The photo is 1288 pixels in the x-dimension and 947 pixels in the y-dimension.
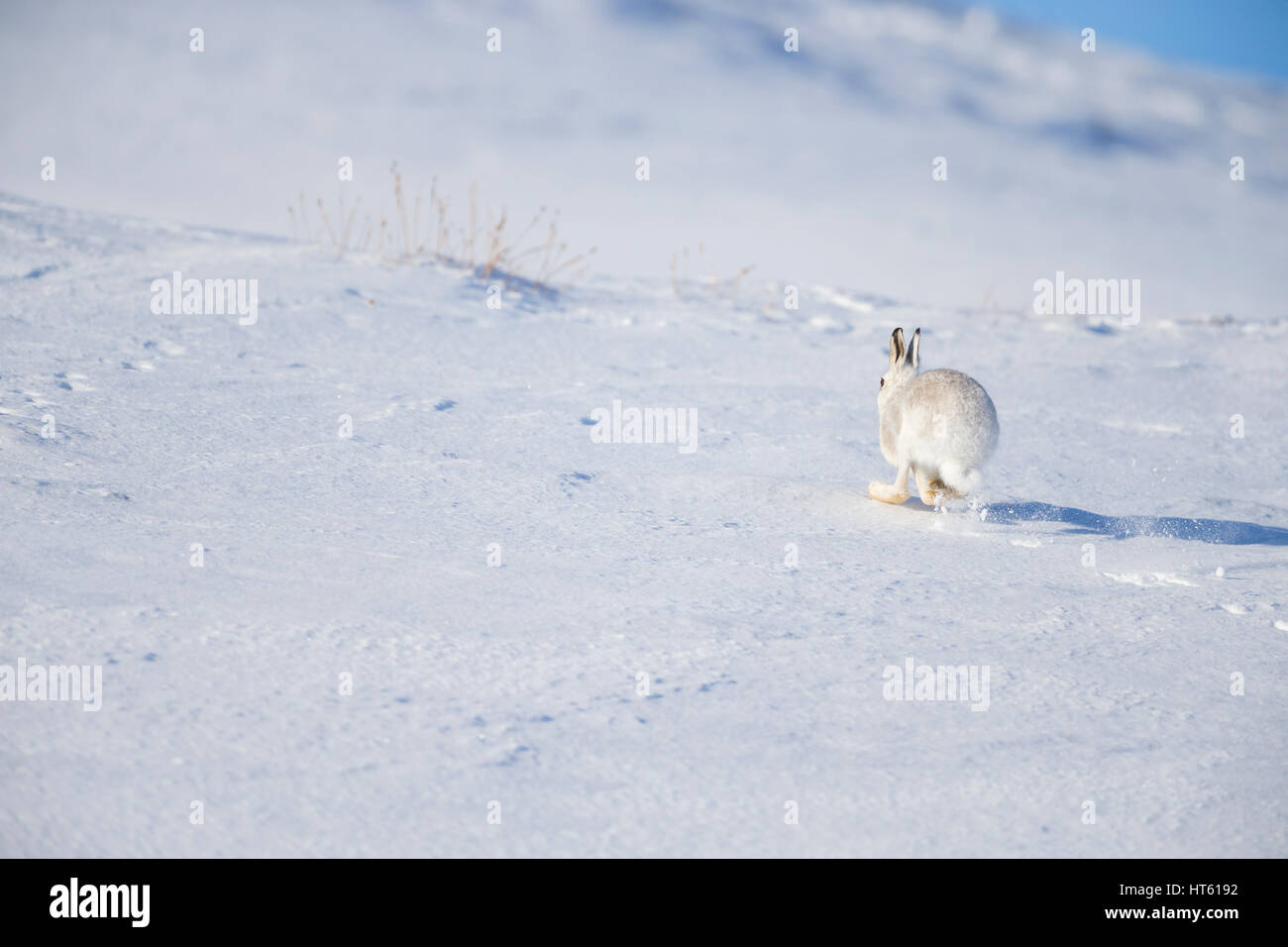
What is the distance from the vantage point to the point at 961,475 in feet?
13.2

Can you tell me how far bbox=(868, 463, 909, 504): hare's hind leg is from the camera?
4.23 meters

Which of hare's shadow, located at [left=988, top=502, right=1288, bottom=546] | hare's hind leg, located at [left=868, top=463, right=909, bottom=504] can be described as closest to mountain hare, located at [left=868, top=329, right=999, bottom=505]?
hare's hind leg, located at [left=868, top=463, right=909, bottom=504]

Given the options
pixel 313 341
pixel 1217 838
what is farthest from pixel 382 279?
pixel 1217 838

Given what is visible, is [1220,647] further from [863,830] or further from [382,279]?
[382,279]

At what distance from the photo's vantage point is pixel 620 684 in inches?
106

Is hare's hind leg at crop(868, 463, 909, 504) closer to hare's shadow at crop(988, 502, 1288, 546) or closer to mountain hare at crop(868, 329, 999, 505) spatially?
mountain hare at crop(868, 329, 999, 505)

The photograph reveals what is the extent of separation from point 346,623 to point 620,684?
73cm

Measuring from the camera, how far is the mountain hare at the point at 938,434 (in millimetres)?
3971

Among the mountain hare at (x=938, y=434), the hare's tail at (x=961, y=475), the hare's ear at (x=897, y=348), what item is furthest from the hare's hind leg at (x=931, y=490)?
the hare's ear at (x=897, y=348)

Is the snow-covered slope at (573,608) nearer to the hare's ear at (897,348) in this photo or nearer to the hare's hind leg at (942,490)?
the hare's hind leg at (942,490)

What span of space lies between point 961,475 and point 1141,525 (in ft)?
2.98

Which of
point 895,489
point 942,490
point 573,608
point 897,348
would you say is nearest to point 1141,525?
point 942,490

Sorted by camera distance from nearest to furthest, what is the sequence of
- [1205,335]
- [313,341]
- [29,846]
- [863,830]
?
1. [29,846]
2. [863,830]
3. [313,341]
4. [1205,335]

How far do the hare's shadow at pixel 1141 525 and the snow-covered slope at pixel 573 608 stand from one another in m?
0.03
